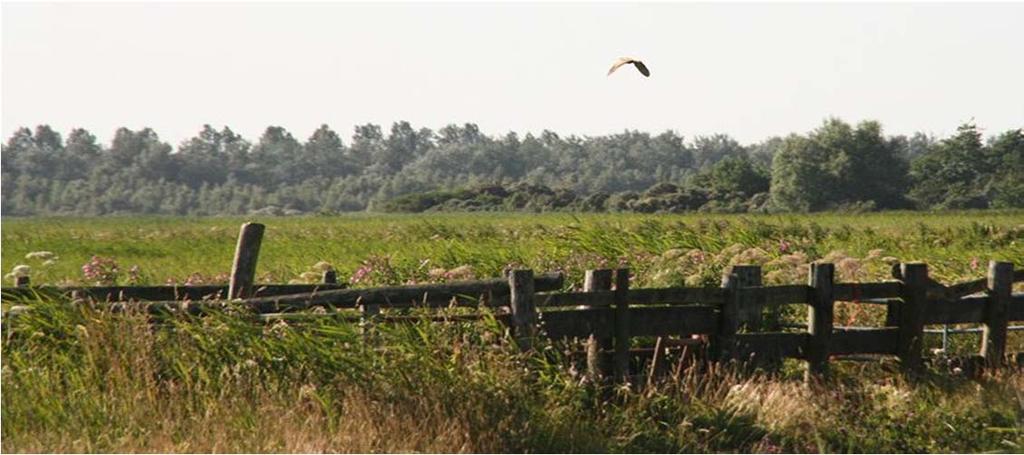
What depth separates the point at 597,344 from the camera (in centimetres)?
1212

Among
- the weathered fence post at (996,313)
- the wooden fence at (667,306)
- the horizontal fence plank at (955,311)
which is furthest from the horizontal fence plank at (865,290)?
the weathered fence post at (996,313)

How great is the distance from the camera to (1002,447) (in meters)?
11.8

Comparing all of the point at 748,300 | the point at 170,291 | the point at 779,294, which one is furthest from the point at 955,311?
the point at 170,291

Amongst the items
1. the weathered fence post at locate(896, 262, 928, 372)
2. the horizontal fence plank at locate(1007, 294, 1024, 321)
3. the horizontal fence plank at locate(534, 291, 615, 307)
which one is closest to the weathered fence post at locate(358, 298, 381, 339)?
the horizontal fence plank at locate(534, 291, 615, 307)

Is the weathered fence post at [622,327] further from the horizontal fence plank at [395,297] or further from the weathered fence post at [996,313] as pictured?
the weathered fence post at [996,313]

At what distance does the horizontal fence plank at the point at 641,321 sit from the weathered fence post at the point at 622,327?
84 mm

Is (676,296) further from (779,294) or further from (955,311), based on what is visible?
(955,311)

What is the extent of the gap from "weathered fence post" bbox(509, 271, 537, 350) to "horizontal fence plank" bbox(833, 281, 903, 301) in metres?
3.25

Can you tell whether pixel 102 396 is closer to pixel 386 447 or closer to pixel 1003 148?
pixel 386 447

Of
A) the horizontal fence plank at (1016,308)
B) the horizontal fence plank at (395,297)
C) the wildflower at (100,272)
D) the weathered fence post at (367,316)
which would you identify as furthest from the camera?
the wildflower at (100,272)

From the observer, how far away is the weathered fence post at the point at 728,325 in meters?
12.9

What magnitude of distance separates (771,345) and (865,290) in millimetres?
1180

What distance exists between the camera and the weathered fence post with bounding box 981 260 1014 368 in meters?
14.7

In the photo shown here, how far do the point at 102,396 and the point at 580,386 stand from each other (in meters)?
3.23
